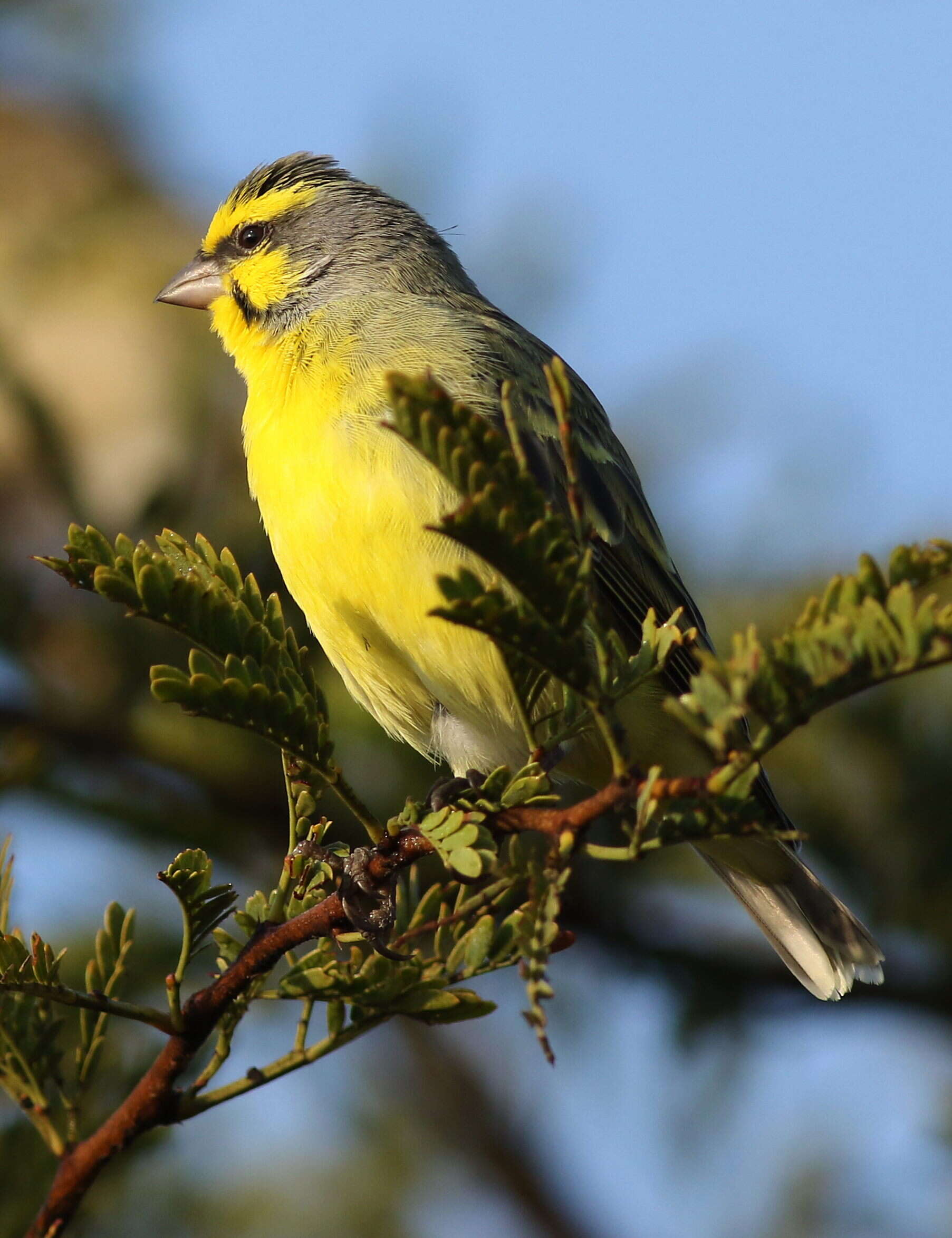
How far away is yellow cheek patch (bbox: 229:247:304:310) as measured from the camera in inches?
190

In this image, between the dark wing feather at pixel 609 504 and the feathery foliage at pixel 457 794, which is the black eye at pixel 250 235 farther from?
the feathery foliage at pixel 457 794

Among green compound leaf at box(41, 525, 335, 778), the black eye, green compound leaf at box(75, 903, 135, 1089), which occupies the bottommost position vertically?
green compound leaf at box(75, 903, 135, 1089)

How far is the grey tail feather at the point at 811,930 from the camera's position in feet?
13.3

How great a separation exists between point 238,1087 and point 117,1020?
148cm

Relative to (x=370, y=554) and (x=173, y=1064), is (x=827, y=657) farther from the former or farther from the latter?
(x=370, y=554)

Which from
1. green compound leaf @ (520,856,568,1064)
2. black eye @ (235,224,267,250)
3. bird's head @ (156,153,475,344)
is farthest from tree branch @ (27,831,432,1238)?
black eye @ (235,224,267,250)

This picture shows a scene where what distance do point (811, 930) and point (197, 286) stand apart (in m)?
3.10

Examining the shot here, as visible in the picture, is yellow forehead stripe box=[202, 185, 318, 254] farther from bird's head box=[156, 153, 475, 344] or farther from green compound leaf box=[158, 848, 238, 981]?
green compound leaf box=[158, 848, 238, 981]

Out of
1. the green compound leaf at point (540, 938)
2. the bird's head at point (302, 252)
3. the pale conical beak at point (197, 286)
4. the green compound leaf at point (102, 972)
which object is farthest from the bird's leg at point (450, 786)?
the pale conical beak at point (197, 286)

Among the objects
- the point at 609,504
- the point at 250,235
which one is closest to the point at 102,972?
the point at 609,504

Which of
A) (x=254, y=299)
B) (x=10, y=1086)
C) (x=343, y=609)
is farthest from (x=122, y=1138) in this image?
(x=254, y=299)

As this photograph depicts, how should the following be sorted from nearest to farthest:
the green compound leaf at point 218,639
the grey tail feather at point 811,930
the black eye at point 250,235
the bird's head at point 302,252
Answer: the green compound leaf at point 218,639
the grey tail feather at point 811,930
the bird's head at point 302,252
the black eye at point 250,235

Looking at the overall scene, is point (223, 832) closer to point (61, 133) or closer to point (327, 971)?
point (327, 971)

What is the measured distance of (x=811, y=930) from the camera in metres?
4.22
